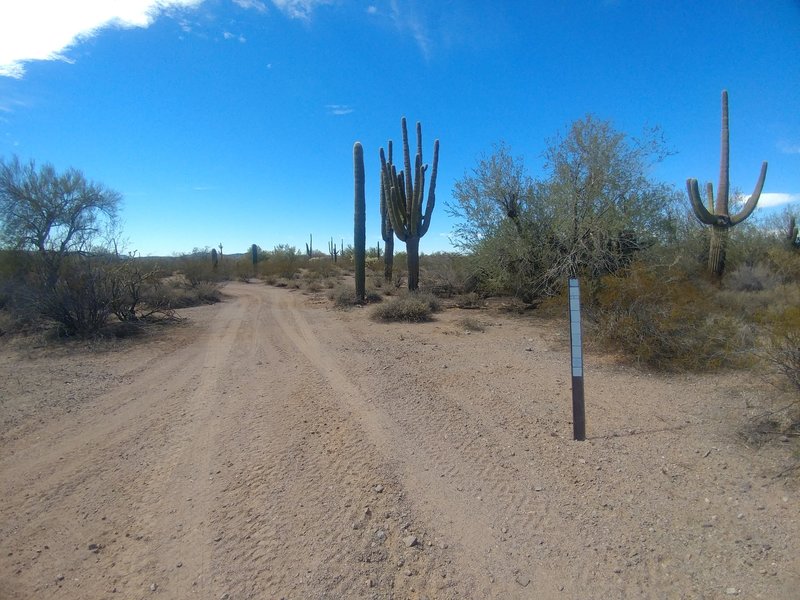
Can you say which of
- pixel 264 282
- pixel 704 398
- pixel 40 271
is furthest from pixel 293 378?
pixel 264 282

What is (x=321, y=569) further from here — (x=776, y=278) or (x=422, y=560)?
(x=776, y=278)

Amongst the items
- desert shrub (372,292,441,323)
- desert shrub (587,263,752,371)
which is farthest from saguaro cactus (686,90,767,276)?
desert shrub (372,292,441,323)

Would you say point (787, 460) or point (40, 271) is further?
point (40, 271)

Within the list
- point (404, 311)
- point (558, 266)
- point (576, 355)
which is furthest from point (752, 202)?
point (576, 355)

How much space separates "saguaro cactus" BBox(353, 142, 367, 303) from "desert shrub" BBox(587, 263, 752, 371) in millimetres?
10035

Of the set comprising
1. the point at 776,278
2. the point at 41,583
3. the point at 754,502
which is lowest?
the point at 41,583

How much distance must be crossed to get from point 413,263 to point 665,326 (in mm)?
10638

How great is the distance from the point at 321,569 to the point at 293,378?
4.55m

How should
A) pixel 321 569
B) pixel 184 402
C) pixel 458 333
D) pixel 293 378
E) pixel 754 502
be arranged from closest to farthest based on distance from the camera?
pixel 321 569
pixel 754 502
pixel 184 402
pixel 293 378
pixel 458 333

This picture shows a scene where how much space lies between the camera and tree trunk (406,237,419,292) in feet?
55.6

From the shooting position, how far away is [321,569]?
2.88m

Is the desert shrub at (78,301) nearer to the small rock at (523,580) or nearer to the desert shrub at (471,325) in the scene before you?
the desert shrub at (471,325)

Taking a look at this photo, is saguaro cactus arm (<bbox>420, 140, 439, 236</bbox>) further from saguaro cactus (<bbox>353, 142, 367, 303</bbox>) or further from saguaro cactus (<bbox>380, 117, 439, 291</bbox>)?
saguaro cactus (<bbox>353, 142, 367, 303</bbox>)

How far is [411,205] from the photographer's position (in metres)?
17.2
